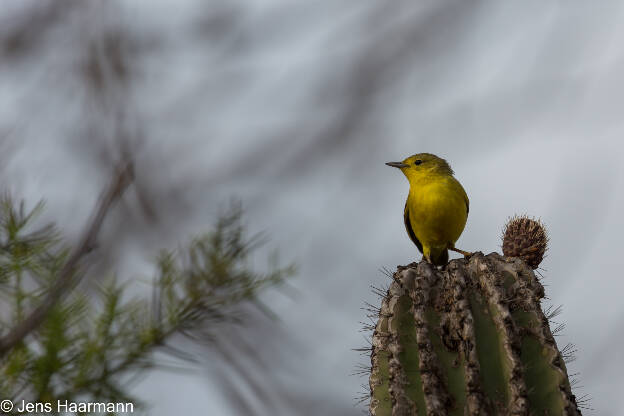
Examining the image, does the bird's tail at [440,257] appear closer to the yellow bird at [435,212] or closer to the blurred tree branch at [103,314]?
the yellow bird at [435,212]

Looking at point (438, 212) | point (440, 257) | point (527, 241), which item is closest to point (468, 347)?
point (527, 241)

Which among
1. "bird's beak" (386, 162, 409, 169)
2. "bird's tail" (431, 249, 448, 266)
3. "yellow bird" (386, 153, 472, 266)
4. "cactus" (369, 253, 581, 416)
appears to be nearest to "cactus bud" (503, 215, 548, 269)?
"cactus" (369, 253, 581, 416)

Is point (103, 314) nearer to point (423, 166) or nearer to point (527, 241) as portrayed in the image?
point (527, 241)

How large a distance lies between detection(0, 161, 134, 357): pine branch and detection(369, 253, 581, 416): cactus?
88.7 inches

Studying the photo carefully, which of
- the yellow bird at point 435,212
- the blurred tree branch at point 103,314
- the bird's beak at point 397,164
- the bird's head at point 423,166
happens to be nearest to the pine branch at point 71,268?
the blurred tree branch at point 103,314

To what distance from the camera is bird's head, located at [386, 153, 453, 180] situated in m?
6.50

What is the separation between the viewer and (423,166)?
6.59 m

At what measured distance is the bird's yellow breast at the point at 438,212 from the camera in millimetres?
5836

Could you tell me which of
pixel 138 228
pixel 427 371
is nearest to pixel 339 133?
pixel 138 228

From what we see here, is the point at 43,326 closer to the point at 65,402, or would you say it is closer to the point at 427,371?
the point at 65,402

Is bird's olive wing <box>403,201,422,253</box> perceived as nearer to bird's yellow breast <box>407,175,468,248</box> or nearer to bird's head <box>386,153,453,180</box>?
bird's yellow breast <box>407,175,468,248</box>

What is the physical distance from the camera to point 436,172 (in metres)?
6.46

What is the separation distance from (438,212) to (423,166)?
870 mm

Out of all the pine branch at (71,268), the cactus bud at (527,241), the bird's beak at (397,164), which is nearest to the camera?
the pine branch at (71,268)
